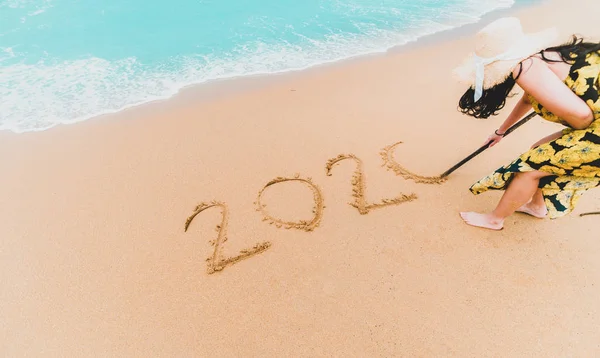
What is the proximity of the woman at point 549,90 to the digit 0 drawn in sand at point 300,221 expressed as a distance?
124 centimetres

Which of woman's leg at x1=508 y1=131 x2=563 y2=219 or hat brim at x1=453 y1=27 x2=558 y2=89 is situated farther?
woman's leg at x1=508 y1=131 x2=563 y2=219

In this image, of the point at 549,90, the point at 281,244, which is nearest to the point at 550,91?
the point at 549,90

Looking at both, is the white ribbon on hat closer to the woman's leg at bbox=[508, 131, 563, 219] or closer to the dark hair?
the dark hair

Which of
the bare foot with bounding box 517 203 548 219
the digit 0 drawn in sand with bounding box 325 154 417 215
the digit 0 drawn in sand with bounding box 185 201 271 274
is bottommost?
the digit 0 drawn in sand with bounding box 185 201 271 274

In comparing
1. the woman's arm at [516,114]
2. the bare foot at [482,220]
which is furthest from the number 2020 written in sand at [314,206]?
the woman's arm at [516,114]

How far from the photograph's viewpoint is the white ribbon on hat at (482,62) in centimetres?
159

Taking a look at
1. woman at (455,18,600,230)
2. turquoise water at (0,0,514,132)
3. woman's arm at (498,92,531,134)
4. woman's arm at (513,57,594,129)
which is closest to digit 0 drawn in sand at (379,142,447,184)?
woman's arm at (498,92,531,134)

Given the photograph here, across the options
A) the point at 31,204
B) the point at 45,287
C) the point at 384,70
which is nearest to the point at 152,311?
the point at 45,287

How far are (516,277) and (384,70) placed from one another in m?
2.94

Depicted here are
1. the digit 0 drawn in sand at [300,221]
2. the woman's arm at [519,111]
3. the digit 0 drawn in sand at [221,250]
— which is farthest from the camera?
the digit 0 drawn in sand at [300,221]

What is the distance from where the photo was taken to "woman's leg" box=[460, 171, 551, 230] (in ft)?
6.60

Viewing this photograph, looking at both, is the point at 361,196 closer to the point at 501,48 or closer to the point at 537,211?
the point at 537,211

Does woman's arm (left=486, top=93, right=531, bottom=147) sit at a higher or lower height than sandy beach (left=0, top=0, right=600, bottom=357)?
higher

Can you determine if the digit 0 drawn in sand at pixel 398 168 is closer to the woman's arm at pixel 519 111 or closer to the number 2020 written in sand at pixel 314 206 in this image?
the number 2020 written in sand at pixel 314 206
